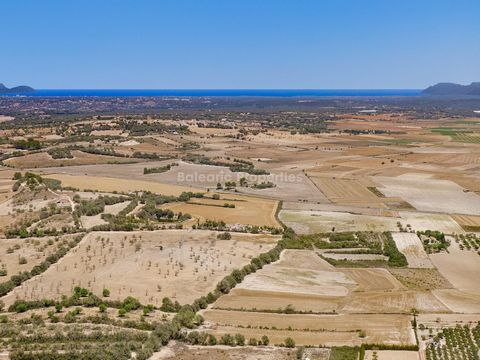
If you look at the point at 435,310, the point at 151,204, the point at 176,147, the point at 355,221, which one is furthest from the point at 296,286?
the point at 176,147

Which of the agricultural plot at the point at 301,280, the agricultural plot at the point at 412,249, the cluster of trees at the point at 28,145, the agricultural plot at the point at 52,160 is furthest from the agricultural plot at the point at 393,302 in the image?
the cluster of trees at the point at 28,145

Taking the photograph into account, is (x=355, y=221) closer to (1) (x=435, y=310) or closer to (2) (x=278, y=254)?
(2) (x=278, y=254)

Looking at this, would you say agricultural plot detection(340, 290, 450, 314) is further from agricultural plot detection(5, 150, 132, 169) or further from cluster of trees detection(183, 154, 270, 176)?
agricultural plot detection(5, 150, 132, 169)

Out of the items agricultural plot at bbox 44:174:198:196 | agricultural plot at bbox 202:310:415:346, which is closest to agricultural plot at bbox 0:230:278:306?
agricultural plot at bbox 202:310:415:346

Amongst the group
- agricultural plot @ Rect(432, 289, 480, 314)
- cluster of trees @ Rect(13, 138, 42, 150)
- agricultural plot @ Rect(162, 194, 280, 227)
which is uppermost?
cluster of trees @ Rect(13, 138, 42, 150)

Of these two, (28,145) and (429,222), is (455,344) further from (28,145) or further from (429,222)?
(28,145)

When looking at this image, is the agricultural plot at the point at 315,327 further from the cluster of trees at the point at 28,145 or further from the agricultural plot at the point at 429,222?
the cluster of trees at the point at 28,145

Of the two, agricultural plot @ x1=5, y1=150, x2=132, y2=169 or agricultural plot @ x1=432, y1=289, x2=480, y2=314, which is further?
agricultural plot @ x1=5, y1=150, x2=132, y2=169
